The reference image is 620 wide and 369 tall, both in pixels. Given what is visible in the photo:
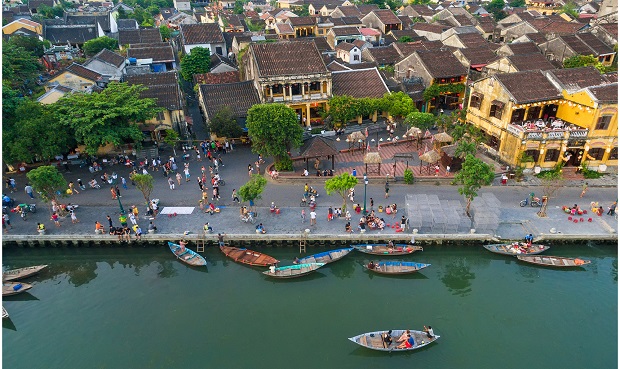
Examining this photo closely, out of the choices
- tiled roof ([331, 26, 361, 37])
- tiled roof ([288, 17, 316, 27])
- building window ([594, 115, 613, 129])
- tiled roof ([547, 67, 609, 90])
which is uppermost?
tiled roof ([288, 17, 316, 27])

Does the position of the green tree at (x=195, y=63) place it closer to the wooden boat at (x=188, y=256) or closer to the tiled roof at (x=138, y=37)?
the tiled roof at (x=138, y=37)

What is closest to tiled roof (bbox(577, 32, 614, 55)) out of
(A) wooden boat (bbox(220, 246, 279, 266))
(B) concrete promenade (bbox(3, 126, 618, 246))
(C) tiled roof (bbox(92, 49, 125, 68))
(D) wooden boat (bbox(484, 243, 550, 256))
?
(B) concrete promenade (bbox(3, 126, 618, 246))

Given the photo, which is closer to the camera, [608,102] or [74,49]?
[608,102]

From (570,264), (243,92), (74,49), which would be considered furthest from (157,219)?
(74,49)

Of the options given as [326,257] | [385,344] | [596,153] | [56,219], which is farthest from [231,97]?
[596,153]

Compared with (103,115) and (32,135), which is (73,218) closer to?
(32,135)

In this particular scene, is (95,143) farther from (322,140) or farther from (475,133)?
(475,133)

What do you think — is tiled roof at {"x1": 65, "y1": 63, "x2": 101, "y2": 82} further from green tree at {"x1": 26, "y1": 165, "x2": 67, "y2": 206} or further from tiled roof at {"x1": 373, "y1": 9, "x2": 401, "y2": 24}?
tiled roof at {"x1": 373, "y1": 9, "x2": 401, "y2": 24}

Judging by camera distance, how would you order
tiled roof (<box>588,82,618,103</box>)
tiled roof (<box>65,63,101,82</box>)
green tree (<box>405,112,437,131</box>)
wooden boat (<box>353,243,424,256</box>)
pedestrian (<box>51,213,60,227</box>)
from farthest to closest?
tiled roof (<box>65,63,101,82</box>)
green tree (<box>405,112,437,131</box>)
tiled roof (<box>588,82,618,103</box>)
pedestrian (<box>51,213,60,227</box>)
wooden boat (<box>353,243,424,256</box>)
